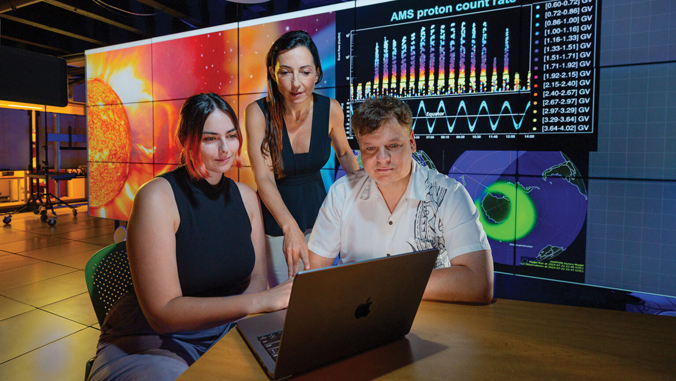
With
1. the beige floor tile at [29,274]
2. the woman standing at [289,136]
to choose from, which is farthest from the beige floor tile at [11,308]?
the woman standing at [289,136]

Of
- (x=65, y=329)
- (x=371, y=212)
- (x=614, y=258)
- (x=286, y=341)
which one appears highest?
(x=371, y=212)

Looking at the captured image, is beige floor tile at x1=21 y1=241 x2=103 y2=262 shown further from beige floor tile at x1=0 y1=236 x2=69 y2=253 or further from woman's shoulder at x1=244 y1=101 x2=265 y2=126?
woman's shoulder at x1=244 y1=101 x2=265 y2=126

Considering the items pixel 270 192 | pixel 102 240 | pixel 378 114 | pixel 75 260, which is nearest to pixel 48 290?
pixel 75 260

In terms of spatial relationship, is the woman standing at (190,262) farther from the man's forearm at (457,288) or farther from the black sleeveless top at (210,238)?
the man's forearm at (457,288)

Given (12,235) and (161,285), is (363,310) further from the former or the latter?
(12,235)

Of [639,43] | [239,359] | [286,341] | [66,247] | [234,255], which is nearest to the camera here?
[286,341]

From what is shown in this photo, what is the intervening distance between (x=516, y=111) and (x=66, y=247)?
17.4 feet

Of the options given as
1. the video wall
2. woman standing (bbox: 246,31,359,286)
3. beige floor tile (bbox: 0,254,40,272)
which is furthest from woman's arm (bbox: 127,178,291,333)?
beige floor tile (bbox: 0,254,40,272)

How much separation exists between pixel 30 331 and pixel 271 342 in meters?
2.68

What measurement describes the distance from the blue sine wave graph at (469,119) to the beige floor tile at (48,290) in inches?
131

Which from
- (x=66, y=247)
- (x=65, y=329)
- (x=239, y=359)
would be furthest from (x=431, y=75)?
(x=66, y=247)

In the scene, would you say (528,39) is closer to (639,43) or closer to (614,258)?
(639,43)

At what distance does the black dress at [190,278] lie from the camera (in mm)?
1078

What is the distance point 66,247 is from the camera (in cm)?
468
